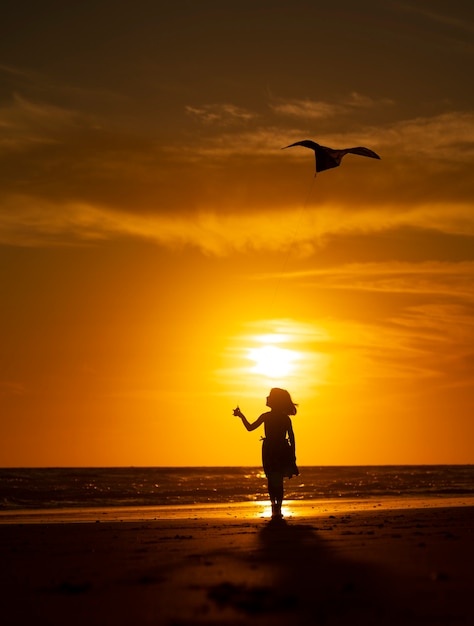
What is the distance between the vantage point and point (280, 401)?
1778 cm

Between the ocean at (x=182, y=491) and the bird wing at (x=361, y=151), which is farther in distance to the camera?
the ocean at (x=182, y=491)

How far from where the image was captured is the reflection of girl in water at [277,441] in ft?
58.0

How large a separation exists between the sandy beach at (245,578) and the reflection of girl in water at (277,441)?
3792mm

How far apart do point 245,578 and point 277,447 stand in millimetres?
9362

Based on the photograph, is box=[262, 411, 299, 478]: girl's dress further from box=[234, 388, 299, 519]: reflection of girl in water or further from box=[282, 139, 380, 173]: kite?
box=[282, 139, 380, 173]: kite

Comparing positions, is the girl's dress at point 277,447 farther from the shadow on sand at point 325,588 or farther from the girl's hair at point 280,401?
the shadow on sand at point 325,588

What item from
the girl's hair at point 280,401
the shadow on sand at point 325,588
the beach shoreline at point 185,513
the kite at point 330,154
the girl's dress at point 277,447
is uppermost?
the kite at point 330,154

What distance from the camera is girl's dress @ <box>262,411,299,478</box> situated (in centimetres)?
1769

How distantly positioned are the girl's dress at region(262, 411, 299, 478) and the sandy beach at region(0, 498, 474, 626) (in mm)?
3782

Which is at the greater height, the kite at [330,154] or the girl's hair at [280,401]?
the kite at [330,154]

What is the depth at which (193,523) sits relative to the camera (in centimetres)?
1780

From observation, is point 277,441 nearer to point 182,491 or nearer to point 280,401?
point 280,401

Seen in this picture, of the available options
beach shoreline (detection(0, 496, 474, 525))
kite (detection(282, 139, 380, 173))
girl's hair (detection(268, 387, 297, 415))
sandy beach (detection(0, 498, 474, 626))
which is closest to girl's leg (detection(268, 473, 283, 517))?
girl's hair (detection(268, 387, 297, 415))

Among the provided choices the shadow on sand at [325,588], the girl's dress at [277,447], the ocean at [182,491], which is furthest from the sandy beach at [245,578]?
the ocean at [182,491]
